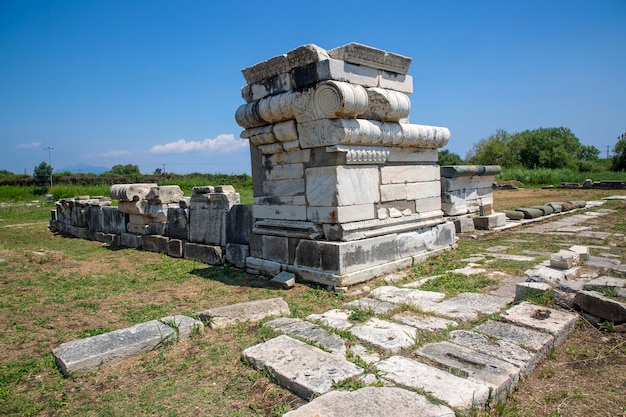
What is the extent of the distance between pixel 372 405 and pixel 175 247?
6158mm

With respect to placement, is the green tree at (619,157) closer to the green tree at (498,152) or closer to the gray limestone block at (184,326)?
the green tree at (498,152)

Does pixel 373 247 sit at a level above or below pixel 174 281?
above

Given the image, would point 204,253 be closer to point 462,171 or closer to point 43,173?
point 462,171

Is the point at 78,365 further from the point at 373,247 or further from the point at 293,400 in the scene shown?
the point at 373,247

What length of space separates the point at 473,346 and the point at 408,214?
116 inches

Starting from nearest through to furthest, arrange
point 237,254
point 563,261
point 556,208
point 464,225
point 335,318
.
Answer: point 335,318 → point 563,261 → point 237,254 → point 464,225 → point 556,208

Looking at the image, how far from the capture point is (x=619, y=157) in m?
35.9

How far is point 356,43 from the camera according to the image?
4.91 metres

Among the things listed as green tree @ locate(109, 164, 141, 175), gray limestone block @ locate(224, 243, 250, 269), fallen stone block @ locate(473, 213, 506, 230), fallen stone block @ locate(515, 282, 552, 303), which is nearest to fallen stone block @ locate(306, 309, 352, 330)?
fallen stone block @ locate(515, 282, 552, 303)

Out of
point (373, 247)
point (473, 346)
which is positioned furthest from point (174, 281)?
point (473, 346)

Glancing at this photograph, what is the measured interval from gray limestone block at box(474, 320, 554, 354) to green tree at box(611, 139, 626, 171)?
40.6 m

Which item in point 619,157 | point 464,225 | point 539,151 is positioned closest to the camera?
point 464,225

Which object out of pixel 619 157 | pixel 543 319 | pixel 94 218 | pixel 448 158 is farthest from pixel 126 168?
pixel 543 319

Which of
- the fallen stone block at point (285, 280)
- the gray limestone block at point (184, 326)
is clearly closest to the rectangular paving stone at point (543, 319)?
the fallen stone block at point (285, 280)
